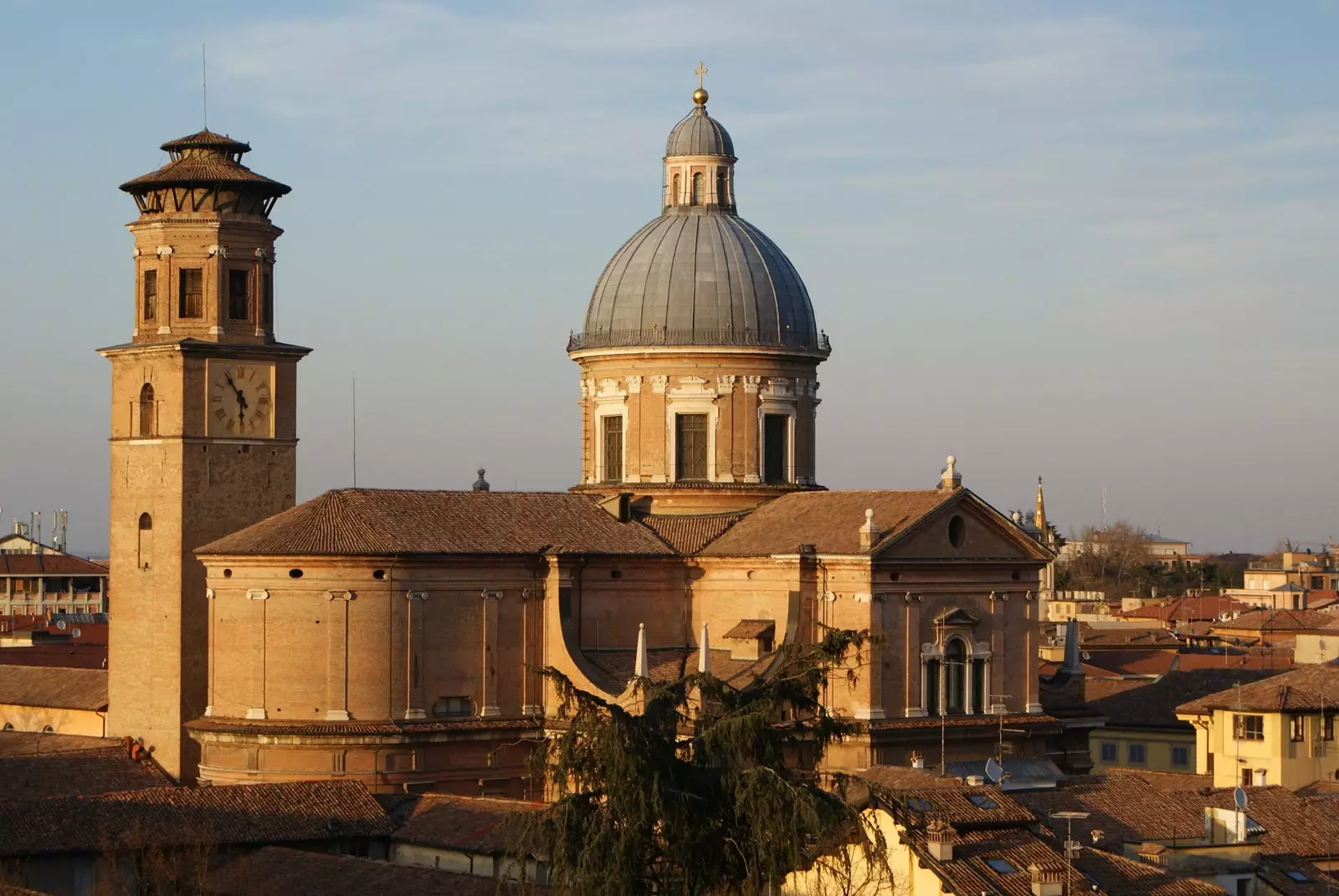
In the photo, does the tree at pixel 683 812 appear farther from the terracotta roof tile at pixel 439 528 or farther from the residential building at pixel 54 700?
the residential building at pixel 54 700

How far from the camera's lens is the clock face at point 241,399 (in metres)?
55.3

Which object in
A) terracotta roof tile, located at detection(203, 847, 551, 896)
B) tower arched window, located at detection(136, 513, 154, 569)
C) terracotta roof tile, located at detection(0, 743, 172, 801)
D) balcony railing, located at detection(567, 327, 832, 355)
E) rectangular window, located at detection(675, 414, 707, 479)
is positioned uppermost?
balcony railing, located at detection(567, 327, 832, 355)

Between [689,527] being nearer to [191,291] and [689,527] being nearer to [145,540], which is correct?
[145,540]

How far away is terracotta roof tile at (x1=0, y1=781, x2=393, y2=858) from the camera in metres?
44.1

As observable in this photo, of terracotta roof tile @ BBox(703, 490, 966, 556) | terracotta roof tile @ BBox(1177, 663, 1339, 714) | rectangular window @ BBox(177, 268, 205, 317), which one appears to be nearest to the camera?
terracotta roof tile @ BBox(703, 490, 966, 556)

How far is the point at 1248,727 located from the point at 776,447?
12053 mm

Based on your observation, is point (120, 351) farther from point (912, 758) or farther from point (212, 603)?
point (912, 758)

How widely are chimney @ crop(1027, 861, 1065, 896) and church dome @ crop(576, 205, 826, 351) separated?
22.4 m

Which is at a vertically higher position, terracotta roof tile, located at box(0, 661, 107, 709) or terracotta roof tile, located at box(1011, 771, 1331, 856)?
terracotta roof tile, located at box(0, 661, 107, 709)

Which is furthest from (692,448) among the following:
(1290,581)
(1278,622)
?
(1290,581)

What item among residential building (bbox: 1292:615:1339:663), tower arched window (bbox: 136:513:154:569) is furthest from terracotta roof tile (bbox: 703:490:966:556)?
residential building (bbox: 1292:615:1339:663)

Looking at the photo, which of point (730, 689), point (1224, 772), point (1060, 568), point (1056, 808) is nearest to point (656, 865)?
point (730, 689)

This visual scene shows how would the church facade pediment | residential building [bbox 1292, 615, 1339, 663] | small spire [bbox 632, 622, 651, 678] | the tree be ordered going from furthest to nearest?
1. residential building [bbox 1292, 615, 1339, 663]
2. the church facade pediment
3. small spire [bbox 632, 622, 651, 678]
4. the tree

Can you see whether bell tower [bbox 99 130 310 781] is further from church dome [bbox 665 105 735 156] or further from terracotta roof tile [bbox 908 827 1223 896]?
terracotta roof tile [bbox 908 827 1223 896]
